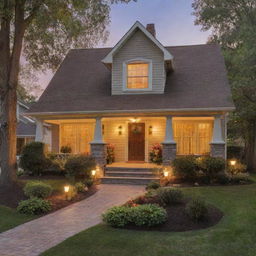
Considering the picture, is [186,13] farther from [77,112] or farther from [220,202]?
[220,202]

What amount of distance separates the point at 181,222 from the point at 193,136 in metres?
9.00

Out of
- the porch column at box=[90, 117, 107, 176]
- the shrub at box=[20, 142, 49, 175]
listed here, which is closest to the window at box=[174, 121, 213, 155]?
the porch column at box=[90, 117, 107, 176]

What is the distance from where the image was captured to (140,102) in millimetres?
14078

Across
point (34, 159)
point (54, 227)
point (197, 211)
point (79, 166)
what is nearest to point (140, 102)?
point (79, 166)

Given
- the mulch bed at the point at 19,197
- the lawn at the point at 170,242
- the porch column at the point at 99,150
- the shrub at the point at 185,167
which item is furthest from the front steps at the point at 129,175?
the lawn at the point at 170,242

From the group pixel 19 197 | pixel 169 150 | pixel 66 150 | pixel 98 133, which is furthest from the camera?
pixel 66 150

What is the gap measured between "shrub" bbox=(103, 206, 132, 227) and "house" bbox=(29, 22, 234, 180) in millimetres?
6432

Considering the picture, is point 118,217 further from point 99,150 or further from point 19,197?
point 99,150

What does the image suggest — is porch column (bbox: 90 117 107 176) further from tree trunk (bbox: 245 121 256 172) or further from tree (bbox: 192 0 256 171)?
tree trunk (bbox: 245 121 256 172)

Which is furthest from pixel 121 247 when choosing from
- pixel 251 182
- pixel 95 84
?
pixel 95 84

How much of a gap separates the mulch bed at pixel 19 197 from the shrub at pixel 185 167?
3.75 metres

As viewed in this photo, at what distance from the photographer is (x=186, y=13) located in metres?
22.7

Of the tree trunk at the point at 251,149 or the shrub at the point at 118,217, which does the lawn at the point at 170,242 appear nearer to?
the shrub at the point at 118,217

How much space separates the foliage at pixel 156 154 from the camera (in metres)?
14.3
